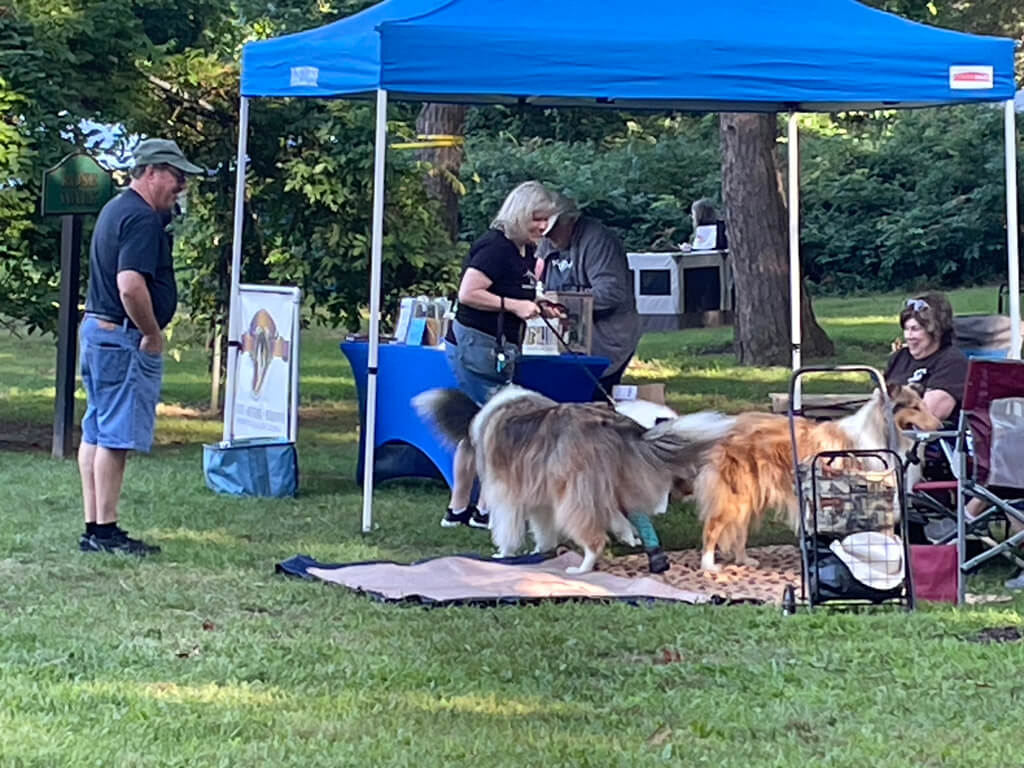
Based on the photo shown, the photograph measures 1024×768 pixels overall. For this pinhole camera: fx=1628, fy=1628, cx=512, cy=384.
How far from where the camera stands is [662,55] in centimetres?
750

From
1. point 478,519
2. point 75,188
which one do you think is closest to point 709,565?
point 478,519

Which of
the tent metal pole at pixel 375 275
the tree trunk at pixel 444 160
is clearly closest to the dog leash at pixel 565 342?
the tent metal pole at pixel 375 275

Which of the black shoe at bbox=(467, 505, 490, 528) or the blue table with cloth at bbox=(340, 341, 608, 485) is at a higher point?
the blue table with cloth at bbox=(340, 341, 608, 485)

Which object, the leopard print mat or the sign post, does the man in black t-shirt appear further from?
the sign post

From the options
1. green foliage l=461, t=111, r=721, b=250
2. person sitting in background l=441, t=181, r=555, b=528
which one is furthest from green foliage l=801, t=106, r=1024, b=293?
person sitting in background l=441, t=181, r=555, b=528

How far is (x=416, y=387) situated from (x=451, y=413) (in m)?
1.28

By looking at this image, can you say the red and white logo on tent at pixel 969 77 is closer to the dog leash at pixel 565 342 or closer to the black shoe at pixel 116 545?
the dog leash at pixel 565 342

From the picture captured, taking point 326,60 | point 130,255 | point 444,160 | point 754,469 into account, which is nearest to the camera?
point 130,255

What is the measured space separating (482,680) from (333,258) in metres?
6.73

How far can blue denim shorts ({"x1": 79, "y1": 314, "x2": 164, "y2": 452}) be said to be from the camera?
23.4 ft

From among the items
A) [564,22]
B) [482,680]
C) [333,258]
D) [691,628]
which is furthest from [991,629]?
[333,258]

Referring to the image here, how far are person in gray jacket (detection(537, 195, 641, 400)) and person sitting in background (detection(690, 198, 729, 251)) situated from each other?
37.6 ft

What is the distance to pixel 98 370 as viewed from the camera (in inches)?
282

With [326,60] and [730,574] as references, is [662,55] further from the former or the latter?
[730,574]
